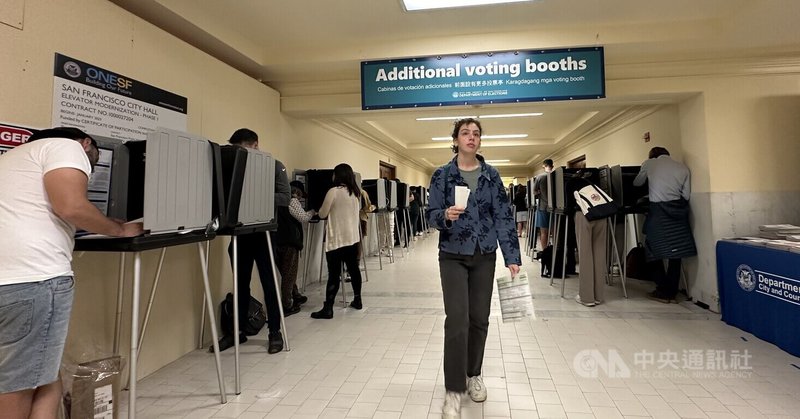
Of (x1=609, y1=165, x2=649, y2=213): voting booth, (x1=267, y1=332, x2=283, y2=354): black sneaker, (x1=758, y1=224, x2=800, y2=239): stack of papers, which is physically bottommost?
(x1=267, y1=332, x2=283, y2=354): black sneaker

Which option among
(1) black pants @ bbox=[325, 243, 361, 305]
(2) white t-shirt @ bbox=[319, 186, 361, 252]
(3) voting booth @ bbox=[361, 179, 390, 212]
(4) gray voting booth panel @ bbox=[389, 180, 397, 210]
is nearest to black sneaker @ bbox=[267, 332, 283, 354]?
(1) black pants @ bbox=[325, 243, 361, 305]

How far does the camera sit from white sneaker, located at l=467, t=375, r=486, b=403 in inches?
83.7

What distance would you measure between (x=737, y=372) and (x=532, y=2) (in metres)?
3.10

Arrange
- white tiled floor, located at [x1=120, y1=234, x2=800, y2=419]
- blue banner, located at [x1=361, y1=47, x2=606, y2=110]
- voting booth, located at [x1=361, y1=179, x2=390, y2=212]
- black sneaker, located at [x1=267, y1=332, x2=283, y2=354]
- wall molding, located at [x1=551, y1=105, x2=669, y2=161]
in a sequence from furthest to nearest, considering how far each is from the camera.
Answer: voting booth, located at [x1=361, y1=179, x2=390, y2=212], wall molding, located at [x1=551, y1=105, x2=669, y2=161], blue banner, located at [x1=361, y1=47, x2=606, y2=110], black sneaker, located at [x1=267, y1=332, x2=283, y2=354], white tiled floor, located at [x1=120, y1=234, x2=800, y2=419]

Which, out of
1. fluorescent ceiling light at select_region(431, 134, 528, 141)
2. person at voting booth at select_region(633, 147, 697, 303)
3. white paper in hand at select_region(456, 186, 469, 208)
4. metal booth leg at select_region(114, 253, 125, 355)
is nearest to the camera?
white paper in hand at select_region(456, 186, 469, 208)

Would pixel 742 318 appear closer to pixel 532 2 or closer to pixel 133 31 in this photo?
pixel 532 2

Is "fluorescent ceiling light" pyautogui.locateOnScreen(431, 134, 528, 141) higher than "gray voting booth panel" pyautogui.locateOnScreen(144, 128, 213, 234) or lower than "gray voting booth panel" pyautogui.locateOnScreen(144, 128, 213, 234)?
higher

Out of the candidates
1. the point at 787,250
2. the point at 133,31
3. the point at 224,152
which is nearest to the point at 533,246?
the point at 787,250

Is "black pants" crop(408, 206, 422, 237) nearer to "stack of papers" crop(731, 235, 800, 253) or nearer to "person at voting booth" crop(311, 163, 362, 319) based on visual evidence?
"person at voting booth" crop(311, 163, 362, 319)

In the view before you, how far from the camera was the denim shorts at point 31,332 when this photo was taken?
1.30m

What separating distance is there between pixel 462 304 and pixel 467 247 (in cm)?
30

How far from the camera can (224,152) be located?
2305 mm

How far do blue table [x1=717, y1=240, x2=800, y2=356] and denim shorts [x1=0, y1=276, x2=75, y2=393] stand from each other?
435cm

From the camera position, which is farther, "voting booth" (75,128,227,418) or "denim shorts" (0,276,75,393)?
"voting booth" (75,128,227,418)
